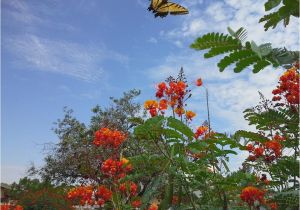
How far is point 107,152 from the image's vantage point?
14.9ft

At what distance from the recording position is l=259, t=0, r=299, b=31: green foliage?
157 cm

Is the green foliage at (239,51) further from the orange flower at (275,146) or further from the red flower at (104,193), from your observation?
the red flower at (104,193)

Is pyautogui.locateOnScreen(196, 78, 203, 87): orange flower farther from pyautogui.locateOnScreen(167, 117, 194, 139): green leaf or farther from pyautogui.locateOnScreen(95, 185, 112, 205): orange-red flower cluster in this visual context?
pyautogui.locateOnScreen(95, 185, 112, 205): orange-red flower cluster

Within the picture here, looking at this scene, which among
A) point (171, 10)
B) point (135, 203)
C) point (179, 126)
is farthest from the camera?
point (171, 10)

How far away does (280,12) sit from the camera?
5.28ft

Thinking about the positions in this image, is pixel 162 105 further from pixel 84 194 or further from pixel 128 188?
pixel 84 194

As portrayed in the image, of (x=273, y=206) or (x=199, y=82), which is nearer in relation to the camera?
(x=273, y=206)

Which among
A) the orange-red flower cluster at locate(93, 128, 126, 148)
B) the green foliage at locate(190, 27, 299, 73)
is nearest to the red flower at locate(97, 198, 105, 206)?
the orange-red flower cluster at locate(93, 128, 126, 148)

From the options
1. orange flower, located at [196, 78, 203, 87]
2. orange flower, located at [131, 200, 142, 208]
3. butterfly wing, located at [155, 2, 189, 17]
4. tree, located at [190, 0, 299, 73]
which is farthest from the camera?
butterfly wing, located at [155, 2, 189, 17]

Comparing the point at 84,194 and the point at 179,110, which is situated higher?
the point at 179,110

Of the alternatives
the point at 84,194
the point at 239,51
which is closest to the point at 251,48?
the point at 239,51

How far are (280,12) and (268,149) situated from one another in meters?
2.06

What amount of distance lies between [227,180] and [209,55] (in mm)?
1463

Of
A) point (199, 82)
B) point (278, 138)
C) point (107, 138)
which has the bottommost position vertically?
point (278, 138)
